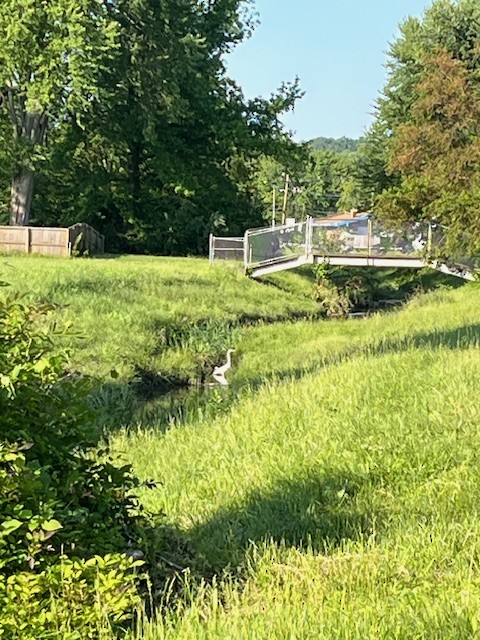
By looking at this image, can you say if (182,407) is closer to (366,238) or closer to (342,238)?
(342,238)

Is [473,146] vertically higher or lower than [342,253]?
higher

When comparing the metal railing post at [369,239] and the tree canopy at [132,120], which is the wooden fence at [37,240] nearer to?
the tree canopy at [132,120]

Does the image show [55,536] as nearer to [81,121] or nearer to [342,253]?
[342,253]

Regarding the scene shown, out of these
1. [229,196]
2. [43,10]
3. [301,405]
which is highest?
[43,10]

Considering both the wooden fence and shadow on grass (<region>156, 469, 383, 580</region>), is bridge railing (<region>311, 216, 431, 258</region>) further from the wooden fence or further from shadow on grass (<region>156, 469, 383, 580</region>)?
shadow on grass (<region>156, 469, 383, 580</region>)

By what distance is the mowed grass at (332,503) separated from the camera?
11.7 ft

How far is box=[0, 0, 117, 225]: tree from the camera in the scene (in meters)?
30.0

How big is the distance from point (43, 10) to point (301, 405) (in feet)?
88.3

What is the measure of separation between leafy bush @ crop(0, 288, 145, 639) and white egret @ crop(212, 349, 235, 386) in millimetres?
11578

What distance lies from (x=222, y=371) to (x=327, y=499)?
11330mm

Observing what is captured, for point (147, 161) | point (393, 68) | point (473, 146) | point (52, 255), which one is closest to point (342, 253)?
point (473, 146)

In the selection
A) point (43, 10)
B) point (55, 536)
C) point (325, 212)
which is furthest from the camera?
point (325, 212)

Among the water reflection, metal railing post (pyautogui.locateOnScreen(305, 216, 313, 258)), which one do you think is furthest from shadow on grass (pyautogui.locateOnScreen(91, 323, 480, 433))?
metal railing post (pyautogui.locateOnScreen(305, 216, 313, 258))

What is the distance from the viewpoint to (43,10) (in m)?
30.8
